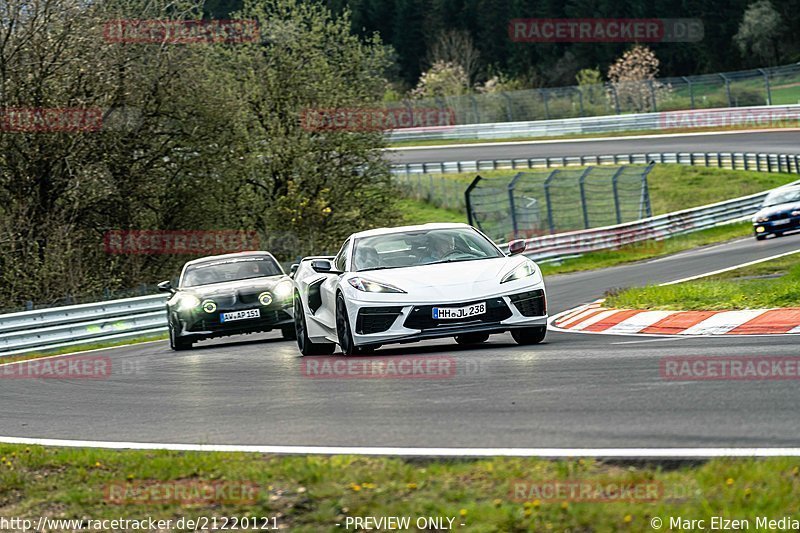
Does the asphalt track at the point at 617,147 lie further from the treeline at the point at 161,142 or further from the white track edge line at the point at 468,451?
the white track edge line at the point at 468,451

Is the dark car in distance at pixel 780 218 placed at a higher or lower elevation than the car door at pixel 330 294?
lower

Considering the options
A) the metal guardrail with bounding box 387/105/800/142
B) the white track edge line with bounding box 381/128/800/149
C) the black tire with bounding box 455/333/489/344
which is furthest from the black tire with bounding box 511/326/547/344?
the metal guardrail with bounding box 387/105/800/142

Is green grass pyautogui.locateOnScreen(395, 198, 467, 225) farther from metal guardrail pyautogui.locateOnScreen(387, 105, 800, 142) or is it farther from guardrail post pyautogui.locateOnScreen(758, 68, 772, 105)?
guardrail post pyautogui.locateOnScreen(758, 68, 772, 105)

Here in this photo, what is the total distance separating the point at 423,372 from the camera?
10.1 m

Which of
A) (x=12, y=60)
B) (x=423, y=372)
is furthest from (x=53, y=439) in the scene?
(x=12, y=60)

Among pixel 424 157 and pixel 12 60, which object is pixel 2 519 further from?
pixel 424 157

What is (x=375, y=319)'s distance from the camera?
11680mm

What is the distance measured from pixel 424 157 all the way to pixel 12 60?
132 ft

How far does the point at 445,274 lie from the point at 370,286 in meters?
0.73

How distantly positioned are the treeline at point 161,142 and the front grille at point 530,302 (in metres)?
17.5

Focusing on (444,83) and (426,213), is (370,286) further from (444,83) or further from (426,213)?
(444,83)
